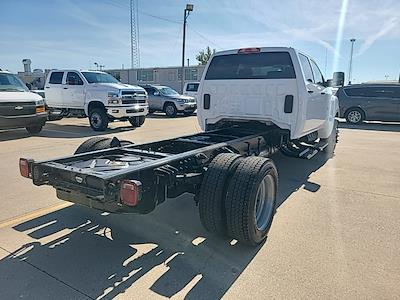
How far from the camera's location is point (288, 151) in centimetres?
674

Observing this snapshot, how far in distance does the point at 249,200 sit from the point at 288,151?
3.79 meters

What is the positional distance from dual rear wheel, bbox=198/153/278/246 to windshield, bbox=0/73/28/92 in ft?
31.0

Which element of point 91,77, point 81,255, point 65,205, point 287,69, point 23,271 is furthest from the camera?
point 91,77

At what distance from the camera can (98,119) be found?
12.3 meters

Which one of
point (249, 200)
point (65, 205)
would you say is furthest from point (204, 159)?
point (65, 205)

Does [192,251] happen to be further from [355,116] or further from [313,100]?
[355,116]

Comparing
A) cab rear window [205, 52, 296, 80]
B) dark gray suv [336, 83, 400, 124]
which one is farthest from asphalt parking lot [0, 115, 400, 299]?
dark gray suv [336, 83, 400, 124]

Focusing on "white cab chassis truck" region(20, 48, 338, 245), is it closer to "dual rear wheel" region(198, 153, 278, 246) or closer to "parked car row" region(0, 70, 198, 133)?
"dual rear wheel" region(198, 153, 278, 246)

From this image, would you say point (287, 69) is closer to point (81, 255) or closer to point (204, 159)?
point (204, 159)

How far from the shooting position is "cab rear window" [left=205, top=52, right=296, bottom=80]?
5.71 m

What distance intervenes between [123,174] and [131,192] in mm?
233

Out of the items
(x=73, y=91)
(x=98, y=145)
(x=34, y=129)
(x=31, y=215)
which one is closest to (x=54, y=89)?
(x=73, y=91)

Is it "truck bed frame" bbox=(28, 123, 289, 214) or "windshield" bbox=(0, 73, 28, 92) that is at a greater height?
"windshield" bbox=(0, 73, 28, 92)

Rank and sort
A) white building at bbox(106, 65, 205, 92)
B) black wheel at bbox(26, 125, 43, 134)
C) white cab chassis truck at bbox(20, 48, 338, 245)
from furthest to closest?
white building at bbox(106, 65, 205, 92), black wheel at bbox(26, 125, 43, 134), white cab chassis truck at bbox(20, 48, 338, 245)
